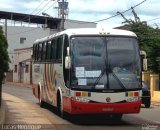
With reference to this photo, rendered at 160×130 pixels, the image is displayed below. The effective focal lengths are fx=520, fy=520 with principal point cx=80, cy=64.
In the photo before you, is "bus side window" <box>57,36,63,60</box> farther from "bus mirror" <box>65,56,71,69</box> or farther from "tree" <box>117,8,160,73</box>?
"tree" <box>117,8,160,73</box>

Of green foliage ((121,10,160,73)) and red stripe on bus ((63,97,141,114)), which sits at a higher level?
green foliage ((121,10,160,73))

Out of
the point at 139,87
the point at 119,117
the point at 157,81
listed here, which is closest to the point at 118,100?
the point at 139,87

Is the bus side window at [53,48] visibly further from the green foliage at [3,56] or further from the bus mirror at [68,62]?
the bus mirror at [68,62]

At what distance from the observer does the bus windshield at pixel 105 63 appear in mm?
17688

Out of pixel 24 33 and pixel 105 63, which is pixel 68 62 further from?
pixel 24 33

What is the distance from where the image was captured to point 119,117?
19.8 m

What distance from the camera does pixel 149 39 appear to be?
46938 mm

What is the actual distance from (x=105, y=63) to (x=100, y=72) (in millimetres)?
404

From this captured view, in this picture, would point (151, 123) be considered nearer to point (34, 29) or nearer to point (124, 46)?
point (124, 46)

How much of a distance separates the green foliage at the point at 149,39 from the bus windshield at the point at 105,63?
20862 mm

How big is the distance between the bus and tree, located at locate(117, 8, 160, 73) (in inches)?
820

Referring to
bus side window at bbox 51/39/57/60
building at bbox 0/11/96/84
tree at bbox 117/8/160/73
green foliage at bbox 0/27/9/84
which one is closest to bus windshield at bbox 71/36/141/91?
green foliage at bbox 0/27/9/84

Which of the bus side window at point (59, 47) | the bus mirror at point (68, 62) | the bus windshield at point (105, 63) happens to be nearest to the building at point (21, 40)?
the bus side window at point (59, 47)

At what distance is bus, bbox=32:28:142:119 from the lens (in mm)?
17547
